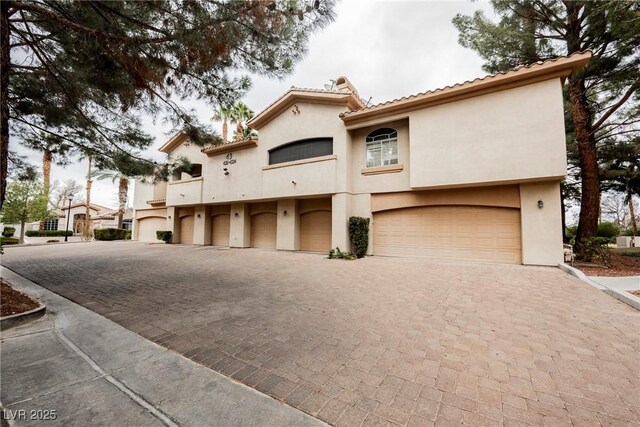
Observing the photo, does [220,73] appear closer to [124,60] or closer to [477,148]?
[124,60]

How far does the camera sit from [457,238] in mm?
9750

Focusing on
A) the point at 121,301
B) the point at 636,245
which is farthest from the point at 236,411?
the point at 636,245

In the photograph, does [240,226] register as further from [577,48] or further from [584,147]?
[577,48]

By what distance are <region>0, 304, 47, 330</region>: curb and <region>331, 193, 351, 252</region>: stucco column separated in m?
8.95

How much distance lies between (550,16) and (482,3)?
2.60 m

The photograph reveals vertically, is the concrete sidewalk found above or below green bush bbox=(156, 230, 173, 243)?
below

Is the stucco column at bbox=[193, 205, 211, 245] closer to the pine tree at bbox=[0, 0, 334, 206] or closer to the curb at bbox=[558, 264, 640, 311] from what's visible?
the pine tree at bbox=[0, 0, 334, 206]

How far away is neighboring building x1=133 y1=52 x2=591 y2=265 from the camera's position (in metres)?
8.15

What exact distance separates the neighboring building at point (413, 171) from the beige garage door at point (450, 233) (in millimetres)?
39

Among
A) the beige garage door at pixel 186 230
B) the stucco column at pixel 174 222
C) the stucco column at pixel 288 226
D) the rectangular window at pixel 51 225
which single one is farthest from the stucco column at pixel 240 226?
the rectangular window at pixel 51 225

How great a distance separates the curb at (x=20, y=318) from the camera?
3523 millimetres

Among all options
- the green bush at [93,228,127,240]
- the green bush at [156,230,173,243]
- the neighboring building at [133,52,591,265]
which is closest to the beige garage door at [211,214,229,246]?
the neighboring building at [133,52,591,265]

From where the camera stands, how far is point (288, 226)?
1367 centimetres

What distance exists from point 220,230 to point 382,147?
12164mm
